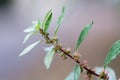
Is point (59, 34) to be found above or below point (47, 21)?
below

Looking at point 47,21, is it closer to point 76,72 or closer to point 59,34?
point 76,72

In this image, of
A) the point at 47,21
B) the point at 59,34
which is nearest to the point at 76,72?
the point at 47,21

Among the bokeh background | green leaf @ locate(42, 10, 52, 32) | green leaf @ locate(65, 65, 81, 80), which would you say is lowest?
the bokeh background

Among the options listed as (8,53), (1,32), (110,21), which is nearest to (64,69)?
(8,53)

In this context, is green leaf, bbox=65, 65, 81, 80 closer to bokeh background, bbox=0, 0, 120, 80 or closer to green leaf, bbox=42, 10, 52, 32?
green leaf, bbox=42, 10, 52, 32

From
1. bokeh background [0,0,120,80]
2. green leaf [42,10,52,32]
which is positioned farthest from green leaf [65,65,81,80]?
bokeh background [0,0,120,80]

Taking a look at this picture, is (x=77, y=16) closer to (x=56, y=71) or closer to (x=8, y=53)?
(x=8, y=53)

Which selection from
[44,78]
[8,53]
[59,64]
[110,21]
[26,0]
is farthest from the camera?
[26,0]

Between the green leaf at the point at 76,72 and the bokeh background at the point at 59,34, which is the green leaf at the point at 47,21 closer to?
the green leaf at the point at 76,72
